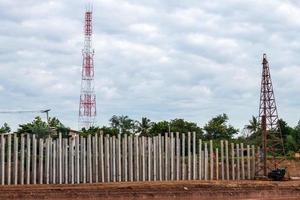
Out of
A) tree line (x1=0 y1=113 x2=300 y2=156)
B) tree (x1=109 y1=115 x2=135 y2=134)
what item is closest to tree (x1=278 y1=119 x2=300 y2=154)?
tree line (x1=0 y1=113 x2=300 y2=156)

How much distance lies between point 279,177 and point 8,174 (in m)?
18.8

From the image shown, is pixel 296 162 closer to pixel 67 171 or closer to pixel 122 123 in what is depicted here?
pixel 67 171

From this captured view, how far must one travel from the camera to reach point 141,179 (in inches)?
1391

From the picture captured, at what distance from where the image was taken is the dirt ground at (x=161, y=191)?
2795 centimetres

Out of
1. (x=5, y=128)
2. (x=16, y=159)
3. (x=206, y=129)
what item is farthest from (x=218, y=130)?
(x=16, y=159)

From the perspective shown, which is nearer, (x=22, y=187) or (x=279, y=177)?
(x=22, y=187)

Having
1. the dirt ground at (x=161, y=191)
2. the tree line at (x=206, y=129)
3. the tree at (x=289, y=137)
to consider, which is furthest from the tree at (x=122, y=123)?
the dirt ground at (x=161, y=191)

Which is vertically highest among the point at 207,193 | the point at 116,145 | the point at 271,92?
the point at 271,92

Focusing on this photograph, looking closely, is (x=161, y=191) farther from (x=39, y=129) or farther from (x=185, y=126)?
(x=185, y=126)

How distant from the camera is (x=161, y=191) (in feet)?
100

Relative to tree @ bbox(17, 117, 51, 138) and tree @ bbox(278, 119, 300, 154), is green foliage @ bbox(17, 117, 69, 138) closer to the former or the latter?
tree @ bbox(17, 117, 51, 138)

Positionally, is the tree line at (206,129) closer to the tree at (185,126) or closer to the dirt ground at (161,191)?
the tree at (185,126)

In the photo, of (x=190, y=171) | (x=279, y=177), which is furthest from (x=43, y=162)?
(x=279, y=177)

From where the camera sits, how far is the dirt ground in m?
28.0
